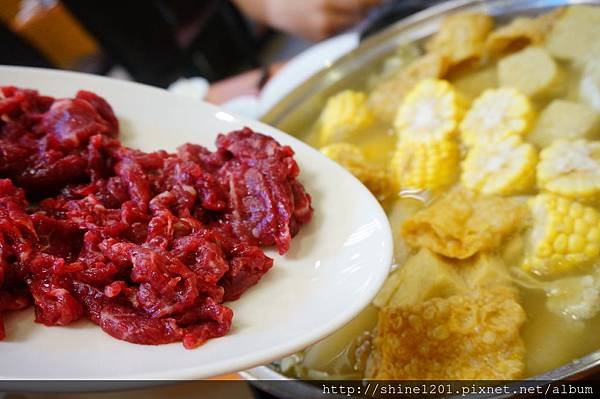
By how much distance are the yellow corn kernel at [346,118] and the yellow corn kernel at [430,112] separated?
0.18 m

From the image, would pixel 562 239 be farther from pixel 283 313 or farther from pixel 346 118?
pixel 346 118

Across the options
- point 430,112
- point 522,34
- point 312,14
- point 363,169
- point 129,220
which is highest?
point 129,220

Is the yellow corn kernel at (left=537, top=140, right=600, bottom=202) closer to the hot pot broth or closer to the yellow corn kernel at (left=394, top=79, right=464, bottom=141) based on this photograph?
the hot pot broth

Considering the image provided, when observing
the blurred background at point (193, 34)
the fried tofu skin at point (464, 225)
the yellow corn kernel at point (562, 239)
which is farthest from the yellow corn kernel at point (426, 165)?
the blurred background at point (193, 34)

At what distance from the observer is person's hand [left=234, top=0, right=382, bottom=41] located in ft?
14.1

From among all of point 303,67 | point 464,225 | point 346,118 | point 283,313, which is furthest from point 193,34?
point 283,313

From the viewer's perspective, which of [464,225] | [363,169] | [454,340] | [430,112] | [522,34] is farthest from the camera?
[522,34]

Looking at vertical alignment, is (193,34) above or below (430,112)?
below

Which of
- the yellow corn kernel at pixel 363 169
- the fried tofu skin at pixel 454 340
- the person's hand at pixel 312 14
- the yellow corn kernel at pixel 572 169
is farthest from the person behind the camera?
the person's hand at pixel 312 14

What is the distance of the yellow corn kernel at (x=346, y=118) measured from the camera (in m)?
2.51

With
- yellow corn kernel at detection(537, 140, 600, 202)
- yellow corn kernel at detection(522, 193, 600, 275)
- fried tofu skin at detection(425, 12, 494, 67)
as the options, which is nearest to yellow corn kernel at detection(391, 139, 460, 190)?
yellow corn kernel at detection(537, 140, 600, 202)

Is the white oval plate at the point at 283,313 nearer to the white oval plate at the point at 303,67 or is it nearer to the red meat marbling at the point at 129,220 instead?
the red meat marbling at the point at 129,220

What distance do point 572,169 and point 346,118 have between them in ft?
3.41

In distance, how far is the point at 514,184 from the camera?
6.19 feet
